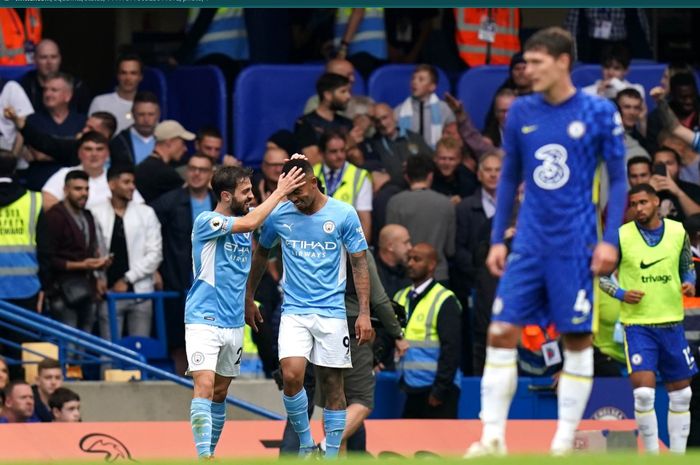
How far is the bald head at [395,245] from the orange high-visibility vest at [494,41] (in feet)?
12.1

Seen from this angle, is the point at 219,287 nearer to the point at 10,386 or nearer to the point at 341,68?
the point at 10,386

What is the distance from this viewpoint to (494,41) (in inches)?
739

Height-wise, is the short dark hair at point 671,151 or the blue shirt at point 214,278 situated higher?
the short dark hair at point 671,151

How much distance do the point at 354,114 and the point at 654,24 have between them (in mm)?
4898

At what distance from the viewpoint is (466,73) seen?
711 inches

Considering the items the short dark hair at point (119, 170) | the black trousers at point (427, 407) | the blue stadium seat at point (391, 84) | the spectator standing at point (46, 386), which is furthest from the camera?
the blue stadium seat at point (391, 84)

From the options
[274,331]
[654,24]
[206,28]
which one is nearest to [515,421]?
[274,331]

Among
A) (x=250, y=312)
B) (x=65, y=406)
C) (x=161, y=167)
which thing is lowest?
(x=65, y=406)

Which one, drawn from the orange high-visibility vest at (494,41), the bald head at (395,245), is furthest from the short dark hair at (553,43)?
the orange high-visibility vest at (494,41)

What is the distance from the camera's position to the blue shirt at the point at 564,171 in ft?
30.2

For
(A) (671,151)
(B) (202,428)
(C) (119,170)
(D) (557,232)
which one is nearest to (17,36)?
(C) (119,170)

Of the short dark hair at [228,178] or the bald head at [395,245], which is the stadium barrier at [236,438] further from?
the short dark hair at [228,178]

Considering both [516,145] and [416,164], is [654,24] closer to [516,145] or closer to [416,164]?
[416,164]

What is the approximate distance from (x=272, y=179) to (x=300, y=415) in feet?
15.1
